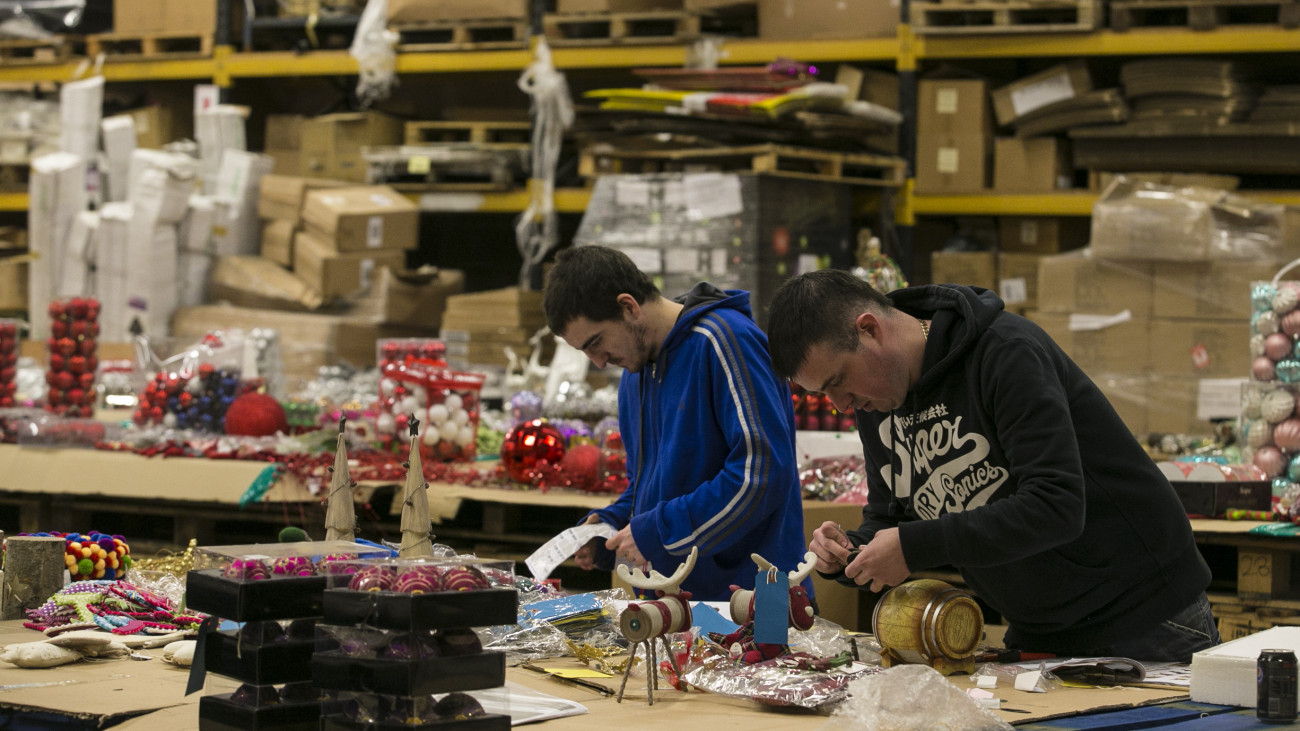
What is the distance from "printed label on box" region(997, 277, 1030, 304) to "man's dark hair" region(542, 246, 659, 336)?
14.1 feet

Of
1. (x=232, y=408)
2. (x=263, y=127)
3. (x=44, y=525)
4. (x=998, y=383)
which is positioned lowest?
(x=44, y=525)

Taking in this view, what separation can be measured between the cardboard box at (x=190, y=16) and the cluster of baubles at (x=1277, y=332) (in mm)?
6718

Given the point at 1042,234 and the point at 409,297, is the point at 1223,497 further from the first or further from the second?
the point at 409,297

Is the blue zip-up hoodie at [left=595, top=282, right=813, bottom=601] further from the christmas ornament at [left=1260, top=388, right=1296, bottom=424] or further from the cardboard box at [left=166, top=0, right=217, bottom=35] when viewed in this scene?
the cardboard box at [left=166, top=0, right=217, bottom=35]

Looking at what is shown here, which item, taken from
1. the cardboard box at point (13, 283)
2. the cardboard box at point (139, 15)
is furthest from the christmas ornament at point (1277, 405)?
the cardboard box at point (13, 283)

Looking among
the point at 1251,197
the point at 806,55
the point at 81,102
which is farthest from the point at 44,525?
the point at 1251,197

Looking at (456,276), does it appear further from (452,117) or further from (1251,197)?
(1251,197)

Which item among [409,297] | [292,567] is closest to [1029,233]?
[409,297]

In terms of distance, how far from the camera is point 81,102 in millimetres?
8859

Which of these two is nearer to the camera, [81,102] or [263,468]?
[263,468]

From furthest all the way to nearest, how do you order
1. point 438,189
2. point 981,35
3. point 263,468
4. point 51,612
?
point 438,189 → point 981,35 → point 263,468 → point 51,612

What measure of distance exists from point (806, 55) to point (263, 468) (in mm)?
3855

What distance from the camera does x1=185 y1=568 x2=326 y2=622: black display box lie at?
2168mm

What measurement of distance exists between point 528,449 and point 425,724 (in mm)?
3285
